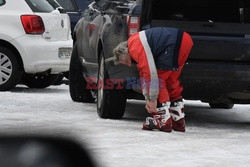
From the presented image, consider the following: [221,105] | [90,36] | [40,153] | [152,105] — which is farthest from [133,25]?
[40,153]

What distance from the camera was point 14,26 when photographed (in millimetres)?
12000

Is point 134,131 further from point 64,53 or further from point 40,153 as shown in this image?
point 40,153

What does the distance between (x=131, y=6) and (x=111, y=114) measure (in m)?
1.21

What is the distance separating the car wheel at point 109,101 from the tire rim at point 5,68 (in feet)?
12.2

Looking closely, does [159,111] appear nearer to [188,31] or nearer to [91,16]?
[188,31]

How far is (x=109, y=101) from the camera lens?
8.00 m

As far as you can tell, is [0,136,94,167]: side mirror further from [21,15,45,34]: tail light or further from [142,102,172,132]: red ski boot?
[21,15,45,34]: tail light

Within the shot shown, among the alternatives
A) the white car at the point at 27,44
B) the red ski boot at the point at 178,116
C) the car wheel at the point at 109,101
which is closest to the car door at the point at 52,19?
the white car at the point at 27,44

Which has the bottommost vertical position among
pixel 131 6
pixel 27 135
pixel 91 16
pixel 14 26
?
pixel 14 26

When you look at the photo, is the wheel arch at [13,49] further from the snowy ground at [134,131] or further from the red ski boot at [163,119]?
the red ski boot at [163,119]

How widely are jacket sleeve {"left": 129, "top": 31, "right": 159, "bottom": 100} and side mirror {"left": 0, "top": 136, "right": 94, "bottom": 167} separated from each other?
6.08 metres

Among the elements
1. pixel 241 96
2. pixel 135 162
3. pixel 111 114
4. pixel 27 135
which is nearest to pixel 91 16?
pixel 111 114

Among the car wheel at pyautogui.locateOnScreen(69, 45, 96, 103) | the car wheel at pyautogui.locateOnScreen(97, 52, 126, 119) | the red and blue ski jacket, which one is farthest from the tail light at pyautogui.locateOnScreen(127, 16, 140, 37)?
the car wheel at pyautogui.locateOnScreen(69, 45, 96, 103)

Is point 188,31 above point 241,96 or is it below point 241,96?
above
